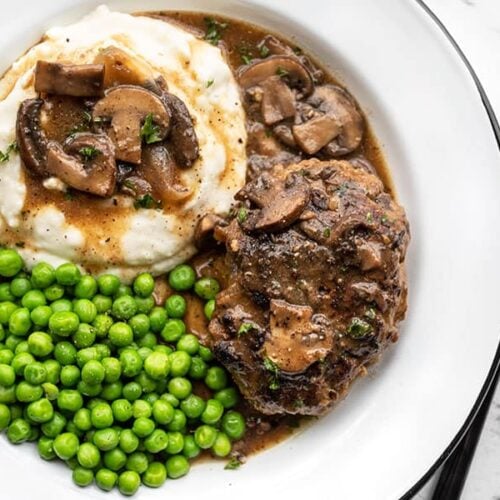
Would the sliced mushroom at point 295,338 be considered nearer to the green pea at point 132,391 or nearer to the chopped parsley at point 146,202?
the green pea at point 132,391

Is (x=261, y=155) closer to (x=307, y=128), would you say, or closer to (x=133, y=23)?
(x=307, y=128)

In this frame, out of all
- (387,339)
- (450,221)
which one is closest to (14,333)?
(387,339)

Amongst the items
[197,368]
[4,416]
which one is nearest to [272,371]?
[197,368]

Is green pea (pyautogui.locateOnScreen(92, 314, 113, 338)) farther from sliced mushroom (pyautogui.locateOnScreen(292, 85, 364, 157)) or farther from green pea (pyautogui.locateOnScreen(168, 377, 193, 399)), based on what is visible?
sliced mushroom (pyautogui.locateOnScreen(292, 85, 364, 157))

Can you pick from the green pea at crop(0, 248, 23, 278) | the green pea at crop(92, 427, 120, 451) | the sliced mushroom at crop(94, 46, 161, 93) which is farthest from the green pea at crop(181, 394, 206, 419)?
the sliced mushroom at crop(94, 46, 161, 93)

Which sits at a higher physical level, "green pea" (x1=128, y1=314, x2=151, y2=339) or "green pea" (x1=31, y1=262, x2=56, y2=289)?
"green pea" (x1=31, y1=262, x2=56, y2=289)

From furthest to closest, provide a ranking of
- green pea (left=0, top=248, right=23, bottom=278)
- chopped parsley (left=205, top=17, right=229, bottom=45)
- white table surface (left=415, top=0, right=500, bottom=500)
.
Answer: white table surface (left=415, top=0, right=500, bottom=500), chopped parsley (left=205, top=17, right=229, bottom=45), green pea (left=0, top=248, right=23, bottom=278)
